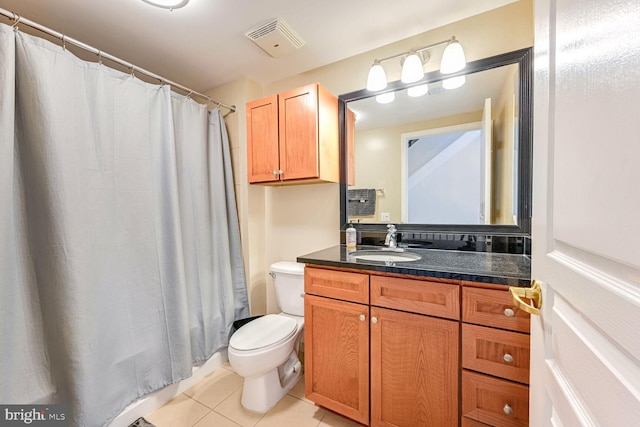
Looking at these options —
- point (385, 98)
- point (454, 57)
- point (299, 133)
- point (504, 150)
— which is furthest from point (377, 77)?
point (504, 150)

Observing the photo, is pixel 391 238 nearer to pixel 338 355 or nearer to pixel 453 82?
pixel 338 355

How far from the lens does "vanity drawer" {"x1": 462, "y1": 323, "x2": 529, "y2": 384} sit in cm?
88

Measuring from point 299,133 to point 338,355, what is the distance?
1352mm

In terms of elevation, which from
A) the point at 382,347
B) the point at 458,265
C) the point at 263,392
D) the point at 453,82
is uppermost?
the point at 453,82

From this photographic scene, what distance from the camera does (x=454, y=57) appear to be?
4.55 feet

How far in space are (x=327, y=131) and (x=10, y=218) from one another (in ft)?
5.32

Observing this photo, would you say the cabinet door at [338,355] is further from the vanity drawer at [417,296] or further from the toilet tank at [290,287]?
the toilet tank at [290,287]

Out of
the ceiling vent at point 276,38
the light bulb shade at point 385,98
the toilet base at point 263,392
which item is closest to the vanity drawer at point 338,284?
the toilet base at point 263,392

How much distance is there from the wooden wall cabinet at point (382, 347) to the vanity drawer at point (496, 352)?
44 millimetres

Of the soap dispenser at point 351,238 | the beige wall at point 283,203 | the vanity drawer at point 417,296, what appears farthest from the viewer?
the beige wall at point 283,203

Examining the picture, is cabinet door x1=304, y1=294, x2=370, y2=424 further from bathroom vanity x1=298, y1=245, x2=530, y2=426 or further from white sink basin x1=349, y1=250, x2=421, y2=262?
white sink basin x1=349, y1=250, x2=421, y2=262

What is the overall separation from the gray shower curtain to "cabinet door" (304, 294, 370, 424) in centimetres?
85

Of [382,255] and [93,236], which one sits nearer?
[93,236]

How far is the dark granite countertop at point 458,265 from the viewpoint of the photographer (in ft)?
3.05
